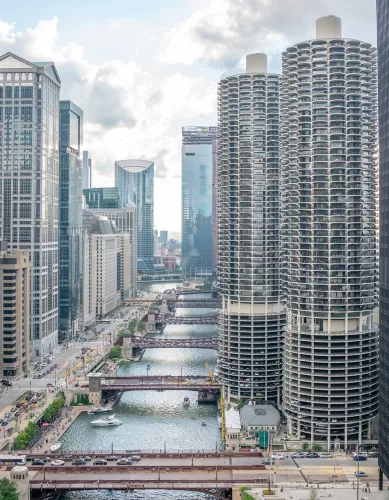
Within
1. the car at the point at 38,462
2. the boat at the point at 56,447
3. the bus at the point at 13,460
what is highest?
the bus at the point at 13,460

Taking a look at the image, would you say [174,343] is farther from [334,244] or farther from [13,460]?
[13,460]

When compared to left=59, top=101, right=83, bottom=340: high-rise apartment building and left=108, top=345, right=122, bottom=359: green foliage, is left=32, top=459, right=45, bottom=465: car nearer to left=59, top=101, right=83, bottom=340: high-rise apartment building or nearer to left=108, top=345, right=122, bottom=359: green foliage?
left=108, top=345, right=122, bottom=359: green foliage

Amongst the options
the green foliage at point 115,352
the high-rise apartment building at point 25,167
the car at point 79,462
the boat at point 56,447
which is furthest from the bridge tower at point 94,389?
the green foliage at point 115,352

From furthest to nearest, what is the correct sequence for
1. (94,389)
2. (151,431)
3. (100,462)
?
(94,389) < (151,431) < (100,462)

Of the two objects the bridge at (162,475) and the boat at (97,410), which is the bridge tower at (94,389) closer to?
the boat at (97,410)

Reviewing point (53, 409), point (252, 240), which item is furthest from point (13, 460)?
point (252, 240)

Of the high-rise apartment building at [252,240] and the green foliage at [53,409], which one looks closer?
the green foliage at [53,409]

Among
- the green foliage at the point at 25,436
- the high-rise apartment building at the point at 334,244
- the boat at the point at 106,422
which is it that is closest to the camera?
the green foliage at the point at 25,436

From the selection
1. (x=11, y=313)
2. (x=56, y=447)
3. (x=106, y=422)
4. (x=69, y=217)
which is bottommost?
(x=106, y=422)
